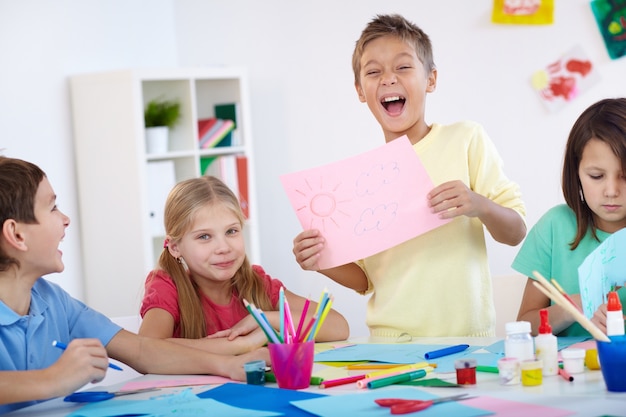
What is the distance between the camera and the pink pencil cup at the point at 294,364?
145 centimetres

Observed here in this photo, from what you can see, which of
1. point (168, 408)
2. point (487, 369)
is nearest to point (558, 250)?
point (487, 369)

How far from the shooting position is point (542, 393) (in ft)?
4.19

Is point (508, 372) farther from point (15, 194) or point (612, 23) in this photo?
point (612, 23)

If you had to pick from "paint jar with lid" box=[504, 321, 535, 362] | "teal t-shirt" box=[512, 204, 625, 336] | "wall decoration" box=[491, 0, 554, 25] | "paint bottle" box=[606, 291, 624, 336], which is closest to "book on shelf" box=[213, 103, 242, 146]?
"wall decoration" box=[491, 0, 554, 25]

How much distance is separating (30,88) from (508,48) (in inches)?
84.2

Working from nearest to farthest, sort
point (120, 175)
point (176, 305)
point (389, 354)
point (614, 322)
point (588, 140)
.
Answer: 1. point (614, 322)
2. point (389, 354)
3. point (588, 140)
4. point (176, 305)
5. point (120, 175)

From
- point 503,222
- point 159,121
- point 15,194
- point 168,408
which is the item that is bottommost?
point 168,408

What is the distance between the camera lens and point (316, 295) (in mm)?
4527

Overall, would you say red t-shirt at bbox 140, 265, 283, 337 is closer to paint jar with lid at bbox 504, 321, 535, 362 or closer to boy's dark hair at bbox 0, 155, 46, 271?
boy's dark hair at bbox 0, 155, 46, 271

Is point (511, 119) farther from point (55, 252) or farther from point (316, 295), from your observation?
point (55, 252)

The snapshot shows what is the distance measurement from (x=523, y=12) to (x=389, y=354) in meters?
2.72

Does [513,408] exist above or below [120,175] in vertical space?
below

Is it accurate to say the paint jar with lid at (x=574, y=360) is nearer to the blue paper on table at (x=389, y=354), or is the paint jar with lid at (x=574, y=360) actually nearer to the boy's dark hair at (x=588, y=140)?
the blue paper on table at (x=389, y=354)

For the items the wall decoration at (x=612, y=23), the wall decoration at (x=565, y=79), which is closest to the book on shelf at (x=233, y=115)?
the wall decoration at (x=565, y=79)
